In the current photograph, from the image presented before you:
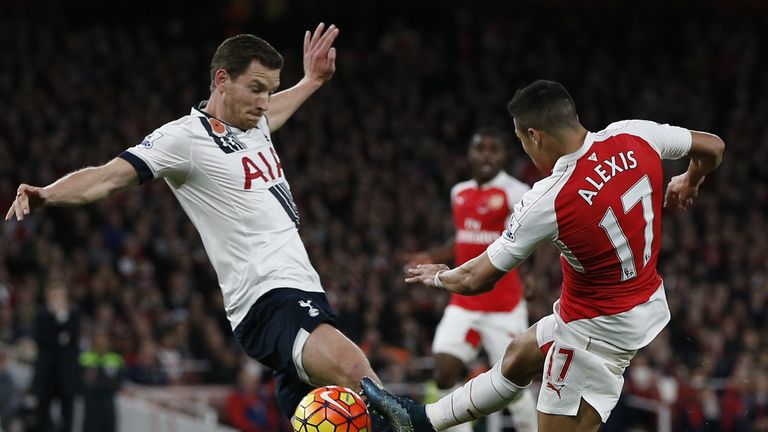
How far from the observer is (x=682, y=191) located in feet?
23.0

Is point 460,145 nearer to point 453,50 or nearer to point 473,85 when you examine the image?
point 473,85

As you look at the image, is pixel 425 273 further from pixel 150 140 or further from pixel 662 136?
pixel 150 140

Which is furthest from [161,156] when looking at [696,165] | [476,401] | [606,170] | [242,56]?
[696,165]

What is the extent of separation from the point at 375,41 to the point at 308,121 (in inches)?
200

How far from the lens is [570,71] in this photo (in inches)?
1065

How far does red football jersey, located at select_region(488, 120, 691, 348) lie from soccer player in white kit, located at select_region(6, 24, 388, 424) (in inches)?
43.8

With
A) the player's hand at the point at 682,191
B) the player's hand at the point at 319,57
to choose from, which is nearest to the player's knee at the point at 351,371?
the player's hand at the point at 682,191

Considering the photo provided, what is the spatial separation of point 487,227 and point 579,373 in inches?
150

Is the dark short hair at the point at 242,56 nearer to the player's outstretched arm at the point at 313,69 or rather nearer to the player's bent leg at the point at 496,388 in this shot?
the player's outstretched arm at the point at 313,69

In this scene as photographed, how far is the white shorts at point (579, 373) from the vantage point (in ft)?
20.7

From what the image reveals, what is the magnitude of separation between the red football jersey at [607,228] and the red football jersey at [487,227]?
3.55 meters

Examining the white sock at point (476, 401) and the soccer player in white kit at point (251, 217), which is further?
the white sock at point (476, 401)

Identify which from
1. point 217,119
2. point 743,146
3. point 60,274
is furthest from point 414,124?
point 217,119

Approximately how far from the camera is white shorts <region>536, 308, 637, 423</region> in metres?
6.31
